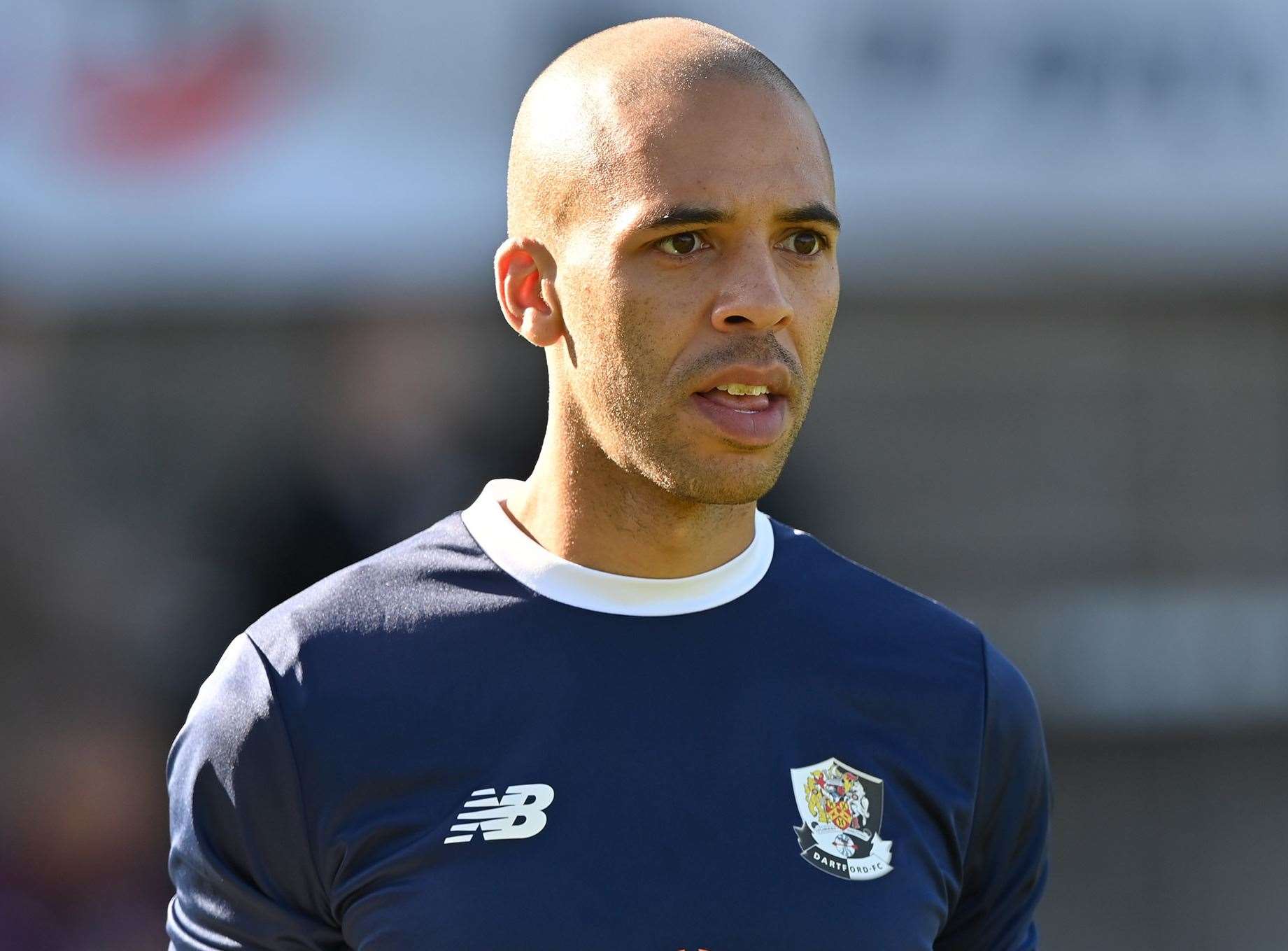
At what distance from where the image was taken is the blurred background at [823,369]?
22.2 ft

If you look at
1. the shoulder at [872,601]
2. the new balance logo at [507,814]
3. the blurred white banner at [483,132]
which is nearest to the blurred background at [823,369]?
the blurred white banner at [483,132]

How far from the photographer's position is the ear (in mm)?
2250

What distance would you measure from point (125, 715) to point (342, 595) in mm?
4897

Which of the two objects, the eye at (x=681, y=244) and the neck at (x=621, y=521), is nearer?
the eye at (x=681, y=244)

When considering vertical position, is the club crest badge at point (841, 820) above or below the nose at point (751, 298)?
below

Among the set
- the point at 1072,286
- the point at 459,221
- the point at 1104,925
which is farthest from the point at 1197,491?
the point at 459,221

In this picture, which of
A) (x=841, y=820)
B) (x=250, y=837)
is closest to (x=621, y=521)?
(x=841, y=820)

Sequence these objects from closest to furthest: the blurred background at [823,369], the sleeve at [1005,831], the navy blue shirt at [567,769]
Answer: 1. the navy blue shirt at [567,769]
2. the sleeve at [1005,831]
3. the blurred background at [823,369]

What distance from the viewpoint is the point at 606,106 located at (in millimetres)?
2186

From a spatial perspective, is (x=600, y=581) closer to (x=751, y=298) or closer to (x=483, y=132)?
(x=751, y=298)

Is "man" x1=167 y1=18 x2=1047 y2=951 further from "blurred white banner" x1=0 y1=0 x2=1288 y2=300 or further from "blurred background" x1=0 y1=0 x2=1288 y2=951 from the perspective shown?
"blurred white banner" x1=0 y1=0 x2=1288 y2=300

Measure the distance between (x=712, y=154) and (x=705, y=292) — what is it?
161 millimetres

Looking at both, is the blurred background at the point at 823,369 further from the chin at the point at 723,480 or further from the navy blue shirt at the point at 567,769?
the chin at the point at 723,480

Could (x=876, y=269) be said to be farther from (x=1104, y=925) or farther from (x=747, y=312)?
(x=747, y=312)
